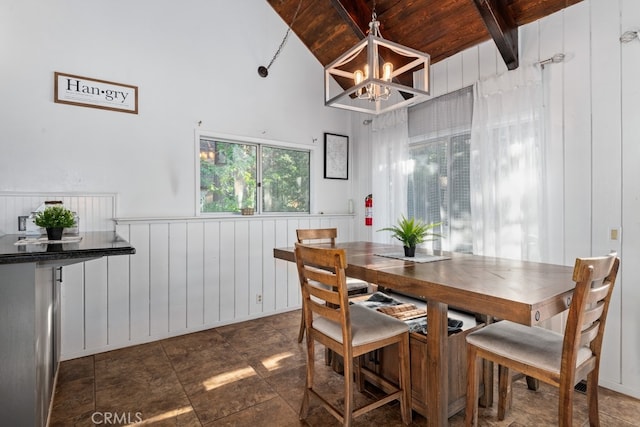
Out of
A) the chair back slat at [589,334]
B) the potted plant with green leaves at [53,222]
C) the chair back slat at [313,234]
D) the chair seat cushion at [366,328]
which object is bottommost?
the chair seat cushion at [366,328]

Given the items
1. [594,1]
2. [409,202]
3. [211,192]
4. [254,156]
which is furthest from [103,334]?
[594,1]

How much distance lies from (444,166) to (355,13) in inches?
66.2

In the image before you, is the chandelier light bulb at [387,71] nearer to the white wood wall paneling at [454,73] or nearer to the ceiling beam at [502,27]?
the ceiling beam at [502,27]

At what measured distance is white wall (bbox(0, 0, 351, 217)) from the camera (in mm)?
2551

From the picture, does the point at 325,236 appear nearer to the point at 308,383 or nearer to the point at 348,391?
the point at 308,383

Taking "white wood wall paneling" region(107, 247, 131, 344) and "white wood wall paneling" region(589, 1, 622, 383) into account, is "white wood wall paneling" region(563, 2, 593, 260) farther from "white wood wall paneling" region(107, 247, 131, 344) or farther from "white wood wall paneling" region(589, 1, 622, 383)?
"white wood wall paneling" region(107, 247, 131, 344)

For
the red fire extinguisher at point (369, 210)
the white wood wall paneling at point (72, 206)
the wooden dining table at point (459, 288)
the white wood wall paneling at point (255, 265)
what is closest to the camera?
the wooden dining table at point (459, 288)

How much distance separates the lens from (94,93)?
2.79m

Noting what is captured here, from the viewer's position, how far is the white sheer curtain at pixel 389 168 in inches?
146

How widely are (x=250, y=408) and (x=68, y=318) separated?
1.76 m

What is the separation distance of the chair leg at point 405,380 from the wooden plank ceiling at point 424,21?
2.34 m

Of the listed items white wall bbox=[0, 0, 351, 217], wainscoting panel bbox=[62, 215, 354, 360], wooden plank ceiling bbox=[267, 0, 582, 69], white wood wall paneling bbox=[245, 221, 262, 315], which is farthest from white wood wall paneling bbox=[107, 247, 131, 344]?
wooden plank ceiling bbox=[267, 0, 582, 69]

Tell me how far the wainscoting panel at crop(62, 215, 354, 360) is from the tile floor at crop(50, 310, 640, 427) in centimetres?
21

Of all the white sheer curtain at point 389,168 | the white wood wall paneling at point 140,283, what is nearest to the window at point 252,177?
the white wood wall paneling at point 140,283
